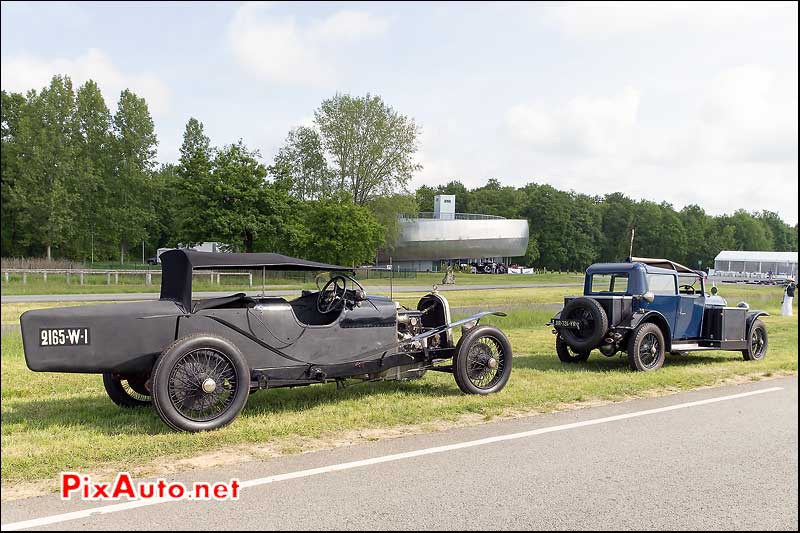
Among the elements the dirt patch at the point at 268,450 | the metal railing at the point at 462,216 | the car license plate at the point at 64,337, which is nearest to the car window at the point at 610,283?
the dirt patch at the point at 268,450

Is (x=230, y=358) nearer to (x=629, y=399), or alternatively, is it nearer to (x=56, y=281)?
(x=629, y=399)

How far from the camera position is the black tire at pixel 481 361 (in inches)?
328

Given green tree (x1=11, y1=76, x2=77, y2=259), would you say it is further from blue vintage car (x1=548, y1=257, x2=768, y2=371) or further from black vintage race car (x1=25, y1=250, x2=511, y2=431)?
blue vintage car (x1=548, y1=257, x2=768, y2=371)

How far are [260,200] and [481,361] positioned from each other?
83.9 ft

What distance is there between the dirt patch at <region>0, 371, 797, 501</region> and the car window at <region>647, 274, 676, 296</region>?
14.1 ft

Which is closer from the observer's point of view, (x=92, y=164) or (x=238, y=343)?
(x=238, y=343)

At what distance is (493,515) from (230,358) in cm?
320

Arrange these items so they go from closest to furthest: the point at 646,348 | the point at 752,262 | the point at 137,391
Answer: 1. the point at 137,391
2. the point at 646,348
3. the point at 752,262

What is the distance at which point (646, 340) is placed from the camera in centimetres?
1110

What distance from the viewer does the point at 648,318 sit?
1138cm

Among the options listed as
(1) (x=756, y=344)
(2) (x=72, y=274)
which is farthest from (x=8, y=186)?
(1) (x=756, y=344)

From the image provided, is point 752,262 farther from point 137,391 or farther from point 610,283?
point 137,391

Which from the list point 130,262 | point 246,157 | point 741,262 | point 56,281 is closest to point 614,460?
point 56,281

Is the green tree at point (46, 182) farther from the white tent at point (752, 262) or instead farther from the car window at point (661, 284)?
the white tent at point (752, 262)
